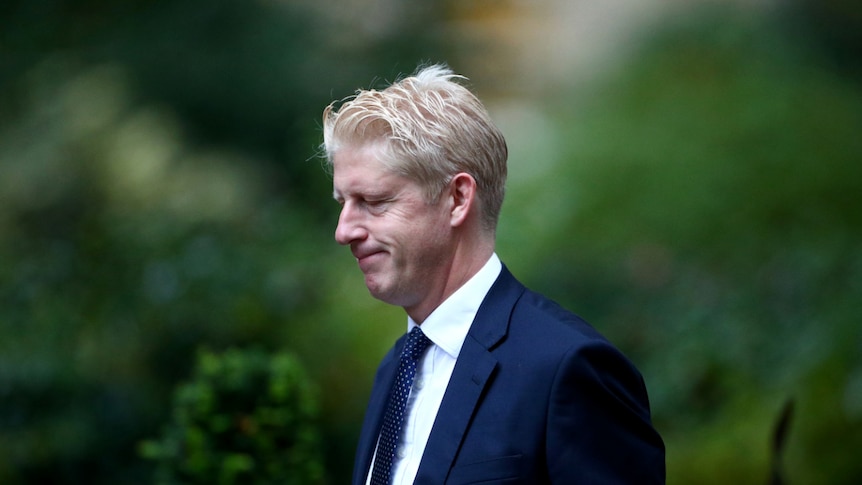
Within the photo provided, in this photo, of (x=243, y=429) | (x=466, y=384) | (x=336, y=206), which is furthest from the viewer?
(x=336, y=206)

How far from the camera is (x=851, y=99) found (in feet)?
14.6

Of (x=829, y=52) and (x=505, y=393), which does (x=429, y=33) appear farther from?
(x=505, y=393)

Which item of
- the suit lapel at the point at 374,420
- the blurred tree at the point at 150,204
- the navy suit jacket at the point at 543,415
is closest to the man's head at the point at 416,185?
the navy suit jacket at the point at 543,415

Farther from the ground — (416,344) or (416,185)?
(416,185)

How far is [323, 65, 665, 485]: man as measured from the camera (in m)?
1.68

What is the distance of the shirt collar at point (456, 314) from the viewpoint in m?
1.91

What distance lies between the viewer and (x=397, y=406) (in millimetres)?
1966

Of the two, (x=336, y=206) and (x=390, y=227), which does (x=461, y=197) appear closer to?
(x=390, y=227)

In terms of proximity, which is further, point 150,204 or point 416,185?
Answer: point 150,204

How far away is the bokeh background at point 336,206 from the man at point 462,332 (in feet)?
8.75

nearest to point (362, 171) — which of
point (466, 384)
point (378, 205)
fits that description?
point (378, 205)

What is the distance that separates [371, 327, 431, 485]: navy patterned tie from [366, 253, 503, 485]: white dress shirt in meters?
0.02

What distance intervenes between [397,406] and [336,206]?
3193mm

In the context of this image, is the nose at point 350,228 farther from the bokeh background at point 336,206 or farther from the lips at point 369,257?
the bokeh background at point 336,206
